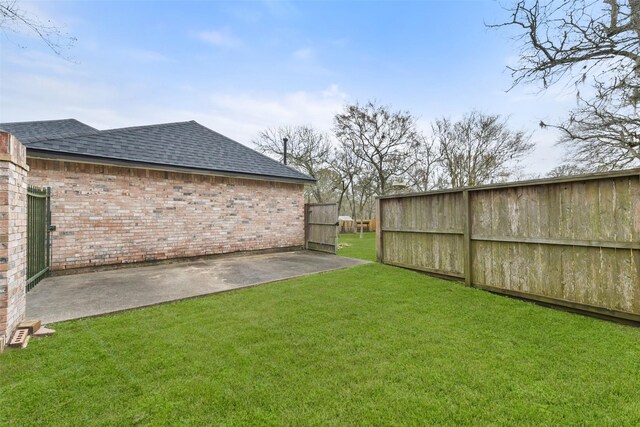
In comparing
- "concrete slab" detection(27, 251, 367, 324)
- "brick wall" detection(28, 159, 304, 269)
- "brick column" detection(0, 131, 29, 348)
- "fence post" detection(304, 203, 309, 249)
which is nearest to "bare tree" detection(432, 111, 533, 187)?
"fence post" detection(304, 203, 309, 249)

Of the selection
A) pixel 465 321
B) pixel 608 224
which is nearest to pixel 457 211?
pixel 608 224

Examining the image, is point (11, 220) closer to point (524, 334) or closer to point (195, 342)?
point (195, 342)

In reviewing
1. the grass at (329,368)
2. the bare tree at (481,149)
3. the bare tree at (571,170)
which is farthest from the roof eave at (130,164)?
the bare tree at (481,149)

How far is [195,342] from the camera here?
2793 millimetres

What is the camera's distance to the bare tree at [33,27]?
155 inches

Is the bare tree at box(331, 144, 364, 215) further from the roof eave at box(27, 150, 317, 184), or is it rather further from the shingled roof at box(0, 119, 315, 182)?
the roof eave at box(27, 150, 317, 184)

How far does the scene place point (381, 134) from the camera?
59.6ft

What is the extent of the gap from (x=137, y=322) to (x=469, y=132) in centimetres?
1914

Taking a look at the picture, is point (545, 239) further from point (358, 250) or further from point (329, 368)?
point (358, 250)

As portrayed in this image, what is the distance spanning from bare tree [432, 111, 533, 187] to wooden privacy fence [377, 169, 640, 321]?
13.5 m

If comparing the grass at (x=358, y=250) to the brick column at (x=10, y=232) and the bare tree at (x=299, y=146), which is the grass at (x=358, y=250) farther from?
the bare tree at (x=299, y=146)

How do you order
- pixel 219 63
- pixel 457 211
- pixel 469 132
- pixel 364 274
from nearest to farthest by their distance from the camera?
pixel 457 211 → pixel 364 274 → pixel 219 63 → pixel 469 132

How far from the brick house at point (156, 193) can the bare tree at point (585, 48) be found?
7.34 meters

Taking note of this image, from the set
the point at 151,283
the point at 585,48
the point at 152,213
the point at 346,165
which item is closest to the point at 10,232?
the point at 151,283
